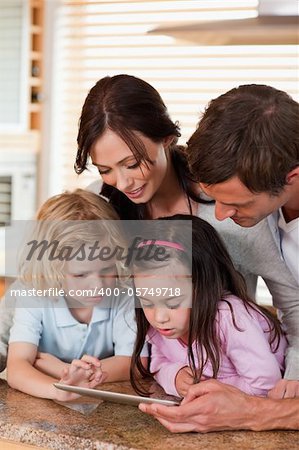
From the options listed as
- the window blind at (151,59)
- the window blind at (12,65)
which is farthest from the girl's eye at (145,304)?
the window blind at (12,65)

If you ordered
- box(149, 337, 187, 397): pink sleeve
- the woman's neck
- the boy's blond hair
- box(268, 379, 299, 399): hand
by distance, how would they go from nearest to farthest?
1. box(268, 379, 299, 399): hand
2. box(149, 337, 187, 397): pink sleeve
3. the boy's blond hair
4. the woman's neck

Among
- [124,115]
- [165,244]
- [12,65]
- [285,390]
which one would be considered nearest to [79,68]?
[12,65]

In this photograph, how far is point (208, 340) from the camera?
1376 mm

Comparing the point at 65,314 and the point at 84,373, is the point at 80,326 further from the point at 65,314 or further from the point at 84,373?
the point at 84,373

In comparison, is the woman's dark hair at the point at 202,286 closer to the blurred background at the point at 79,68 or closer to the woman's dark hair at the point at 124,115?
the woman's dark hair at the point at 124,115

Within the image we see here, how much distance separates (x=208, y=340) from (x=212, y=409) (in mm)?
159

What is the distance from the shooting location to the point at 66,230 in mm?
1576

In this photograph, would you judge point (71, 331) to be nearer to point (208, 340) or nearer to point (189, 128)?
point (208, 340)

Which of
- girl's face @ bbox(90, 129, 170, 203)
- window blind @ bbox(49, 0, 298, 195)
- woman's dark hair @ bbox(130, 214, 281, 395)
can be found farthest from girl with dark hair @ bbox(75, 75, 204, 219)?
window blind @ bbox(49, 0, 298, 195)

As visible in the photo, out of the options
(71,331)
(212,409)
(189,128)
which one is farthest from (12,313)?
(189,128)

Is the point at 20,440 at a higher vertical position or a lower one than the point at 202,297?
lower

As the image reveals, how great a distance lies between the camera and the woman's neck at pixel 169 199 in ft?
5.49

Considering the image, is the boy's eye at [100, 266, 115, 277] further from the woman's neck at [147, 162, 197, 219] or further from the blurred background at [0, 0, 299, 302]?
the blurred background at [0, 0, 299, 302]

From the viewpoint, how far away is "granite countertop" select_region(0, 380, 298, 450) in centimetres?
121
